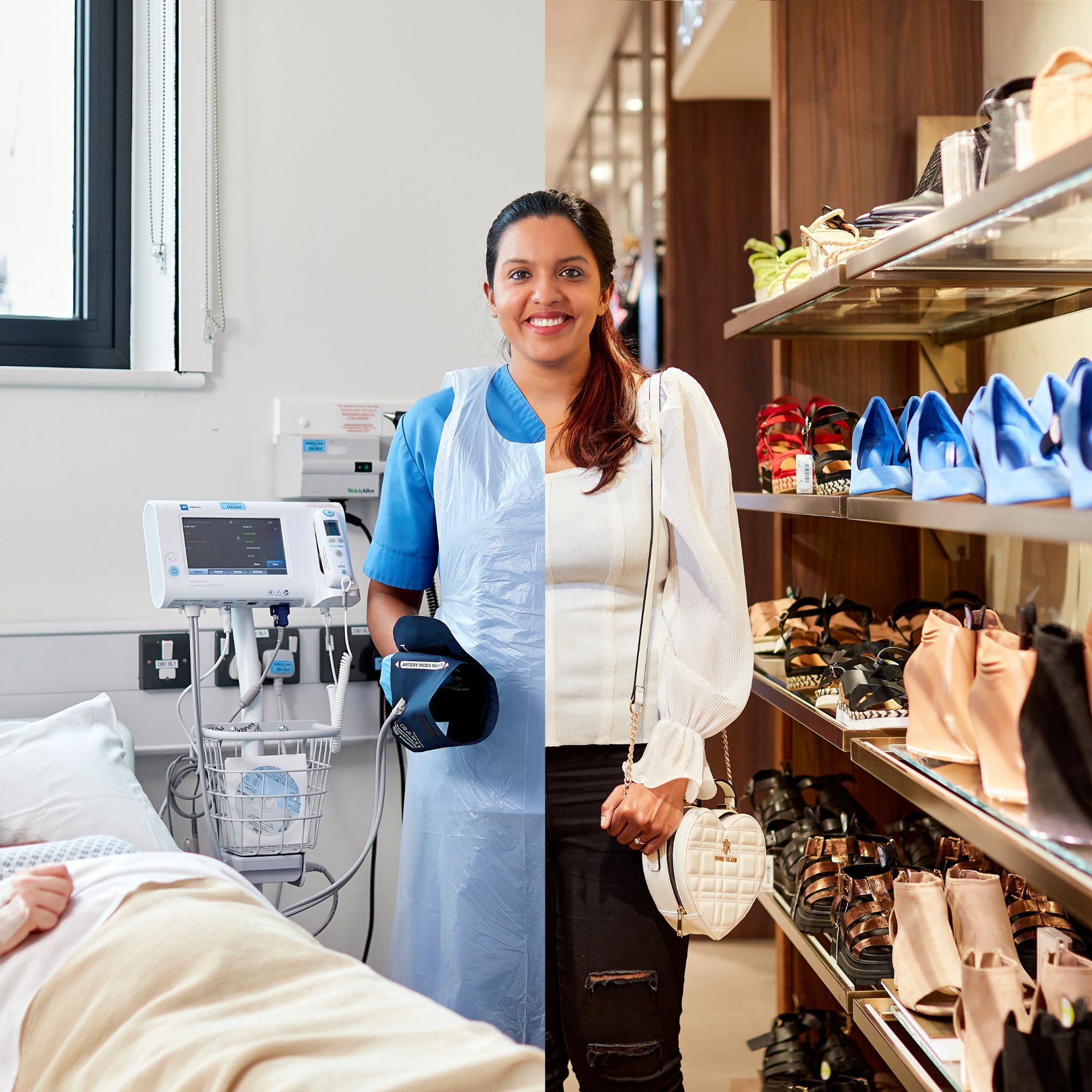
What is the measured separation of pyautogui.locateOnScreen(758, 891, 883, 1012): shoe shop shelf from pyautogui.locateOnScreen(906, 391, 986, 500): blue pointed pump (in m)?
0.61

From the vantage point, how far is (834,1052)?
1478 millimetres

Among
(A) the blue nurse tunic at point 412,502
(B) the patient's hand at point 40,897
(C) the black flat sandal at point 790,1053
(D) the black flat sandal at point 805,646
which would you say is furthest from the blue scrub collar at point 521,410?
(C) the black flat sandal at point 790,1053

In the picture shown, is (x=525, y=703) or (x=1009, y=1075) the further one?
(x=1009, y=1075)

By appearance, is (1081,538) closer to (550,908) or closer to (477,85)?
(550,908)

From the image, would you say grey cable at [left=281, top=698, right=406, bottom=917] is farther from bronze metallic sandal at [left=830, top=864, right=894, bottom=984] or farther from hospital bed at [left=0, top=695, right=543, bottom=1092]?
bronze metallic sandal at [left=830, top=864, right=894, bottom=984]

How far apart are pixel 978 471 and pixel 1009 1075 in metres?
0.55

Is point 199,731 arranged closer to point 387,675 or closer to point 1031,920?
point 387,675

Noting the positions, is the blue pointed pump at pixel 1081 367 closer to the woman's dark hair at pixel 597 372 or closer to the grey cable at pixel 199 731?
the woman's dark hair at pixel 597 372

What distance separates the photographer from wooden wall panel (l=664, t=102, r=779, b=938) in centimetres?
248

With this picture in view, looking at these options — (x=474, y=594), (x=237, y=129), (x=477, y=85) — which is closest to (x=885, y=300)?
(x=477, y=85)

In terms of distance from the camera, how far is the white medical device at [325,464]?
2.92ft

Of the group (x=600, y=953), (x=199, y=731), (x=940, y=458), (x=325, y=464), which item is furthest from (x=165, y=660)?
(x=940, y=458)

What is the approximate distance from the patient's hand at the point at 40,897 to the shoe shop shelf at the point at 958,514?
0.72m

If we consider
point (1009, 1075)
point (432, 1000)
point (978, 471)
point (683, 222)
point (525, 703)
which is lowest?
point (1009, 1075)
